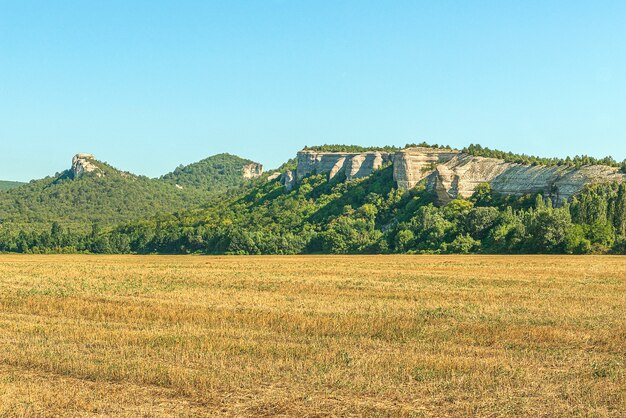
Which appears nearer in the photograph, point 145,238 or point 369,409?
point 369,409

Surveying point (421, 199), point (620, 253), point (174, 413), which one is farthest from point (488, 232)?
point (174, 413)

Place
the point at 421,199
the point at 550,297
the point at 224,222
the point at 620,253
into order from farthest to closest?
the point at 224,222
the point at 421,199
the point at 620,253
the point at 550,297

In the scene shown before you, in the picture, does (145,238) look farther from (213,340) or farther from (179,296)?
(213,340)

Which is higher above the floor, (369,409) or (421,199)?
(421,199)

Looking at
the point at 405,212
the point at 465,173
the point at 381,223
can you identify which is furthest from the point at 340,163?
the point at 465,173

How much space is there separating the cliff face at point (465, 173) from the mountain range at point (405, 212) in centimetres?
19

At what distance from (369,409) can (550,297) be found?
18451 millimetres

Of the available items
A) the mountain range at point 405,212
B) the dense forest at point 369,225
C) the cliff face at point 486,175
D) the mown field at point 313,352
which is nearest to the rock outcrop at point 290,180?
the mountain range at point 405,212

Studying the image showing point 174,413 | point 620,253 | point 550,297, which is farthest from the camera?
point 620,253

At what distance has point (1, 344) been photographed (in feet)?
57.9

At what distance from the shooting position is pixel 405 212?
118m

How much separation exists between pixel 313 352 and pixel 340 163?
13596 cm

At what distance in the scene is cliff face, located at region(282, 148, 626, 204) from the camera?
92375mm

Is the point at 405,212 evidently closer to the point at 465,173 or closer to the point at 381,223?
the point at 381,223
